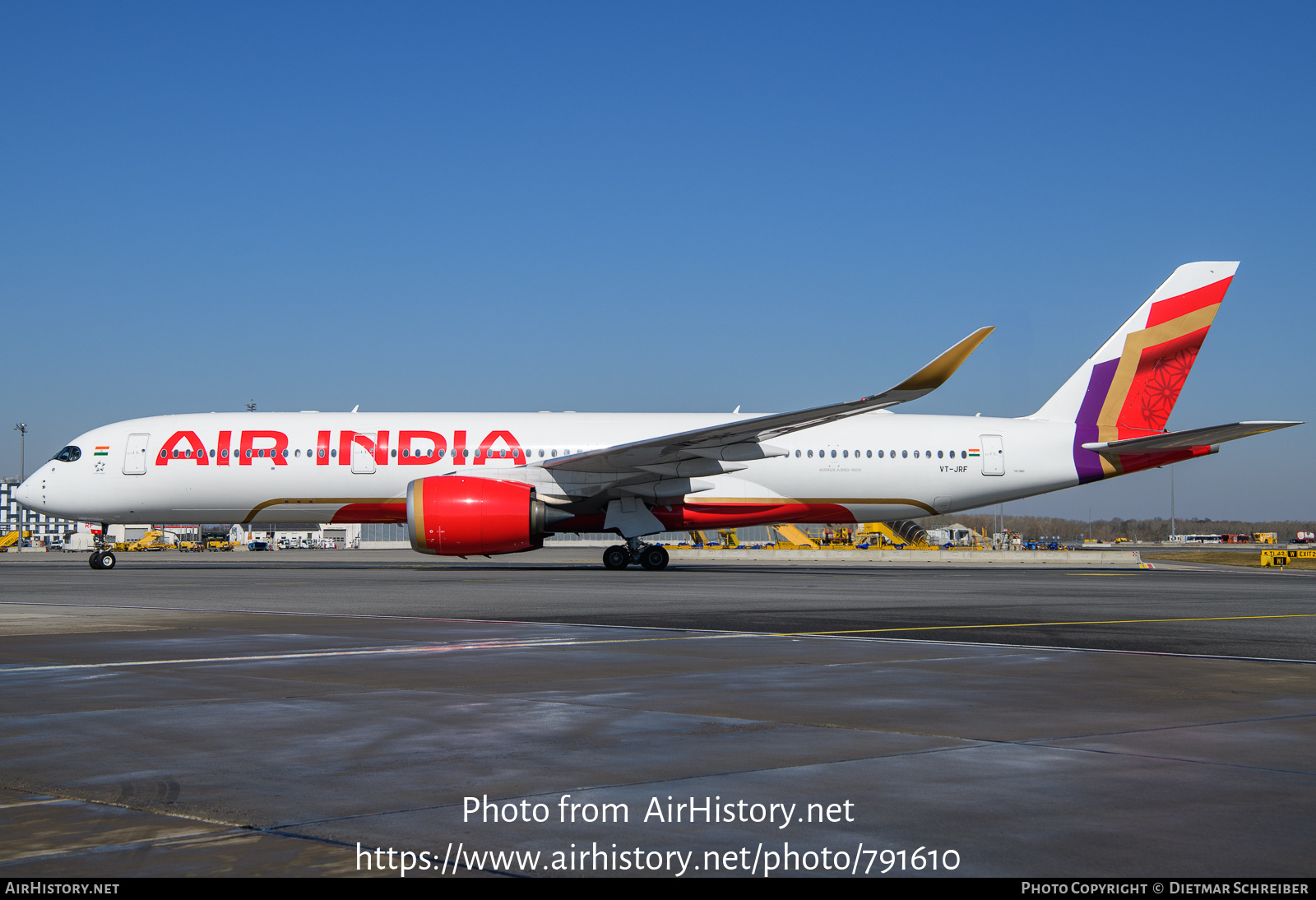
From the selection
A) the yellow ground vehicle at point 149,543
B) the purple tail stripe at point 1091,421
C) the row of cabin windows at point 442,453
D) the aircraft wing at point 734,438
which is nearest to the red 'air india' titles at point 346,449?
the row of cabin windows at point 442,453

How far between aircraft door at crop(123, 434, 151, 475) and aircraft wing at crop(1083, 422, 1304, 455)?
25.2 m

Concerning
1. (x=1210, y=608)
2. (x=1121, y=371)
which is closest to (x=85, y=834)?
(x=1210, y=608)

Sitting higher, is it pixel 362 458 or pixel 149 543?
pixel 362 458

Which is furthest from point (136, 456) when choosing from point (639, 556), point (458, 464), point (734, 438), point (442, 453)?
point (734, 438)

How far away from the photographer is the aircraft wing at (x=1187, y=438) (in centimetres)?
2523

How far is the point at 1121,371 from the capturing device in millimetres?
30469

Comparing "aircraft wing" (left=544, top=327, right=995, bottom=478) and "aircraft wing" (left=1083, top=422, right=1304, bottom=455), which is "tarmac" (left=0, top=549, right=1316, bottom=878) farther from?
"aircraft wing" (left=1083, top=422, right=1304, bottom=455)

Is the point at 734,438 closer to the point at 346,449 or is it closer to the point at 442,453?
the point at 442,453

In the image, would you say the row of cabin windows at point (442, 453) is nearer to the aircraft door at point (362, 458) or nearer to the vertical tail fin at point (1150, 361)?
the aircraft door at point (362, 458)

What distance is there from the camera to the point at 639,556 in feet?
89.7

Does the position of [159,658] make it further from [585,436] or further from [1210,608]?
[585,436]

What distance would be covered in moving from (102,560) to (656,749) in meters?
27.7
